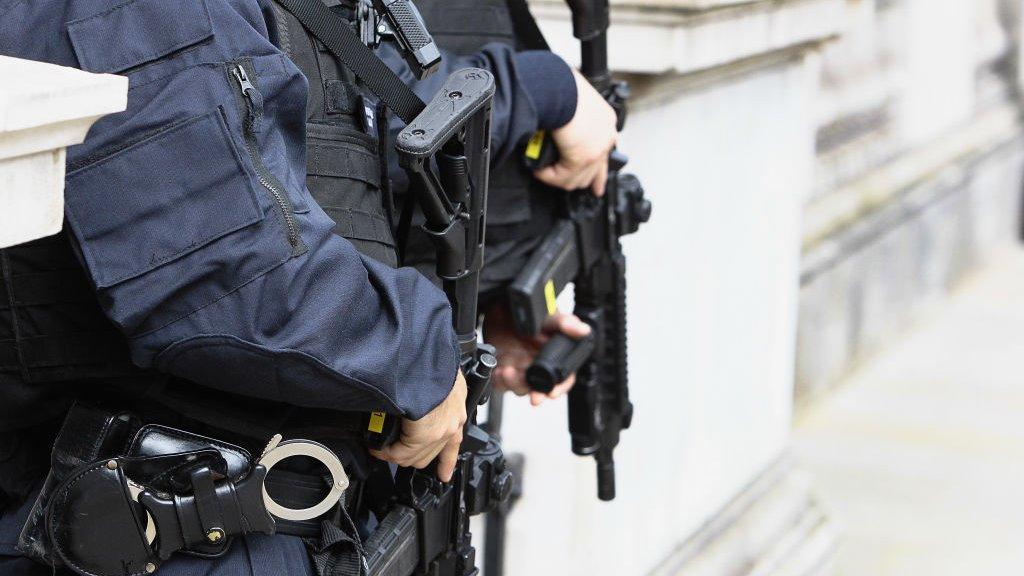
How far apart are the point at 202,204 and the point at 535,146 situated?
0.95 m

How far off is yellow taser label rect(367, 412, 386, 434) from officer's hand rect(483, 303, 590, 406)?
0.85 metres

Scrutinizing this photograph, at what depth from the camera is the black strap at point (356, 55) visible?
183 cm

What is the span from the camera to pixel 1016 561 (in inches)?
180

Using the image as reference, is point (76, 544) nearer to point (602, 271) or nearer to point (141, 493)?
point (141, 493)

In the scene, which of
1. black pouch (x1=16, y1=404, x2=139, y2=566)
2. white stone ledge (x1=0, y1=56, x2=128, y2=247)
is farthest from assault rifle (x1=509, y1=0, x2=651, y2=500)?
white stone ledge (x1=0, y1=56, x2=128, y2=247)

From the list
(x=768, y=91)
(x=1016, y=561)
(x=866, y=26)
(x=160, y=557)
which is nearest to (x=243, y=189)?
(x=160, y=557)

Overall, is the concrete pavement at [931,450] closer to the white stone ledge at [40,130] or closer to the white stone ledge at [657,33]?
the white stone ledge at [657,33]

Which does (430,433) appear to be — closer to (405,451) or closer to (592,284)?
(405,451)

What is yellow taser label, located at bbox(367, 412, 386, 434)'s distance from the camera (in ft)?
6.17

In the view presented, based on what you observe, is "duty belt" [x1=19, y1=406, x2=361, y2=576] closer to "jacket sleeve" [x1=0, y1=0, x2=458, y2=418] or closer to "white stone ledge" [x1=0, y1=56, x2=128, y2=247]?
"jacket sleeve" [x1=0, y1=0, x2=458, y2=418]

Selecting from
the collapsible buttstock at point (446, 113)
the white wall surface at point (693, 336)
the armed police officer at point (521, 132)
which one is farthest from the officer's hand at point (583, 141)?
the white wall surface at point (693, 336)

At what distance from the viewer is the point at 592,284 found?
2879 mm

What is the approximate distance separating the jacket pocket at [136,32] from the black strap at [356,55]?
0.73ft

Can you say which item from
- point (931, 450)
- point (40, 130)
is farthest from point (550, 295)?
point (931, 450)
